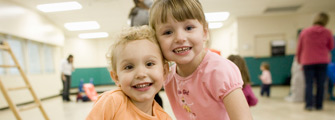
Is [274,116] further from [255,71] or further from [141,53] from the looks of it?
[255,71]

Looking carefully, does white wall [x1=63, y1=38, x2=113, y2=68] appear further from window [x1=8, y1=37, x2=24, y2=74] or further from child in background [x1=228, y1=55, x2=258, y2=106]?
child in background [x1=228, y1=55, x2=258, y2=106]

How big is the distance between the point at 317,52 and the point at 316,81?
441 millimetres

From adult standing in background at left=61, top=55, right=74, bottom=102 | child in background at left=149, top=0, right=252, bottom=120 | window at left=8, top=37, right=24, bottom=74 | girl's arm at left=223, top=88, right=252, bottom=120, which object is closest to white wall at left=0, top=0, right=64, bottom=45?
window at left=8, top=37, right=24, bottom=74

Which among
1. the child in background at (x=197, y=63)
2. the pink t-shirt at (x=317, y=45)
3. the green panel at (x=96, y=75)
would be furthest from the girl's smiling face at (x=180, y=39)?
the green panel at (x=96, y=75)

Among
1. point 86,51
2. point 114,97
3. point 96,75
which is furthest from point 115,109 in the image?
point 86,51

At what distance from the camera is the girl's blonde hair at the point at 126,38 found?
78 cm

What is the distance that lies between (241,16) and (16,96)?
698 centimetres

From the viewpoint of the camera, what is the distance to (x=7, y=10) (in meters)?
4.11

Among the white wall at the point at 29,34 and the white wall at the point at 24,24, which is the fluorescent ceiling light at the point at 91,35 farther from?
the white wall at the point at 24,24

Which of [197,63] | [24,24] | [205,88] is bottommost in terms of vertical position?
[205,88]

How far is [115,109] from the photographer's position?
0.75 meters

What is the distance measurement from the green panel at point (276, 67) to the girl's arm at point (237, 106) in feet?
21.9

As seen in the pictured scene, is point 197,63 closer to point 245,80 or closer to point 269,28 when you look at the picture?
point 245,80

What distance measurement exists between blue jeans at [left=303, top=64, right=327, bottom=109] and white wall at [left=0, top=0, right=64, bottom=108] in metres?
→ 5.65
